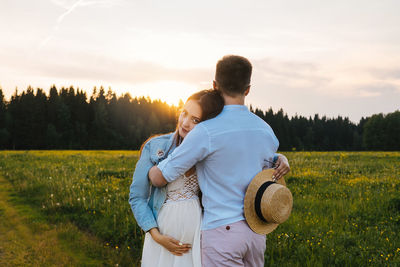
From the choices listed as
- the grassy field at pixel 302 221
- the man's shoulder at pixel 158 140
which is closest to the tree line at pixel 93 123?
the grassy field at pixel 302 221

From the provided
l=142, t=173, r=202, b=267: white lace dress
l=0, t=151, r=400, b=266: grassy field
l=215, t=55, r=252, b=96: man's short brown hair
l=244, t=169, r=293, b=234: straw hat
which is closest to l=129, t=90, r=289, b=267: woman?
l=142, t=173, r=202, b=267: white lace dress

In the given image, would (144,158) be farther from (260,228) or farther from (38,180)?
(38,180)

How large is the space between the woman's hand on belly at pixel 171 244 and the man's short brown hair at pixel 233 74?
51.4 inches

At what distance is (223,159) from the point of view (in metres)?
2.56

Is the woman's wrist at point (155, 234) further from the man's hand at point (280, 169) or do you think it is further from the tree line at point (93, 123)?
the tree line at point (93, 123)

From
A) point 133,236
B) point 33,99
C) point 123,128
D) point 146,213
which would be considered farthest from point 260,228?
point 123,128

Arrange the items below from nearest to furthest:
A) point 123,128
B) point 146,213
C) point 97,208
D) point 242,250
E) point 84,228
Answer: point 242,250
point 146,213
point 84,228
point 97,208
point 123,128

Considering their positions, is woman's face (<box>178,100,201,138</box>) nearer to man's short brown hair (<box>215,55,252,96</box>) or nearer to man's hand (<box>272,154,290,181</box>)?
man's short brown hair (<box>215,55,252,96</box>)

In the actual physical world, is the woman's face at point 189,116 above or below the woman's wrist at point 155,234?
above

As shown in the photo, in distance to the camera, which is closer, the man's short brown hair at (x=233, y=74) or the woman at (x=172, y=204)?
the man's short brown hair at (x=233, y=74)

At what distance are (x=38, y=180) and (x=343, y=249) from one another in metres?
11.0

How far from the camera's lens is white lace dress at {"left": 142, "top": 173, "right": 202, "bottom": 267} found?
2.83 metres

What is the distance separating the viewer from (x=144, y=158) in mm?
2926

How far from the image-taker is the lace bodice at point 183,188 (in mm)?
2900
